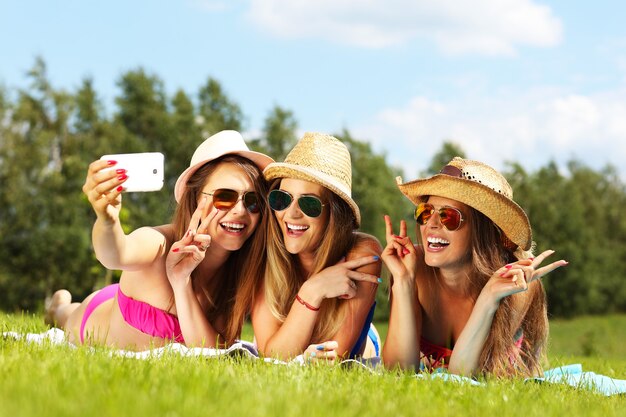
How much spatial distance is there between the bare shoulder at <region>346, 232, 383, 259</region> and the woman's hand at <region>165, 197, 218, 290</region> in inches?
48.4

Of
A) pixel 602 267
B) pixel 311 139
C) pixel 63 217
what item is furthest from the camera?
pixel 602 267

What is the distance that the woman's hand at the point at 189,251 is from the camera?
246 inches

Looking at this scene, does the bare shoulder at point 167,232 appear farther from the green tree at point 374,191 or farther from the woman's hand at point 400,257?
the green tree at point 374,191

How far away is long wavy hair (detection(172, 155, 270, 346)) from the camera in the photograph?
671 cm

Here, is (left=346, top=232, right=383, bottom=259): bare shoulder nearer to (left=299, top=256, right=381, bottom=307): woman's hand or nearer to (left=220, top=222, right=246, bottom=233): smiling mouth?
(left=299, top=256, right=381, bottom=307): woman's hand

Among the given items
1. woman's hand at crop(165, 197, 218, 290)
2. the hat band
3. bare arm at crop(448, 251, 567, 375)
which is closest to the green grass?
bare arm at crop(448, 251, 567, 375)

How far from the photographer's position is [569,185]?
51.1 metres

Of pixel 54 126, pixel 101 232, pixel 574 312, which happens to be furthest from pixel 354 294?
pixel 574 312

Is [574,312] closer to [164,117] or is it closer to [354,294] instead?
[164,117]

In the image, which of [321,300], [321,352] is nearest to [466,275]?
[321,300]

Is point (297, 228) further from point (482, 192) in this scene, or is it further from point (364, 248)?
point (482, 192)

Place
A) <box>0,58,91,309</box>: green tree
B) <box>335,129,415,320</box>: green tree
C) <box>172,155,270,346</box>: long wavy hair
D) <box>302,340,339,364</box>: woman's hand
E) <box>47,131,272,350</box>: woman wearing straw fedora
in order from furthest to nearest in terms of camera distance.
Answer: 1. <box>335,129,415,320</box>: green tree
2. <box>0,58,91,309</box>: green tree
3. <box>172,155,270,346</box>: long wavy hair
4. <box>47,131,272,350</box>: woman wearing straw fedora
5. <box>302,340,339,364</box>: woman's hand

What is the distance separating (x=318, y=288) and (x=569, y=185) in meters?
48.3

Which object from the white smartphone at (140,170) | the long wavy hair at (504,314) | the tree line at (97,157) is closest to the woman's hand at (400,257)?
the long wavy hair at (504,314)
